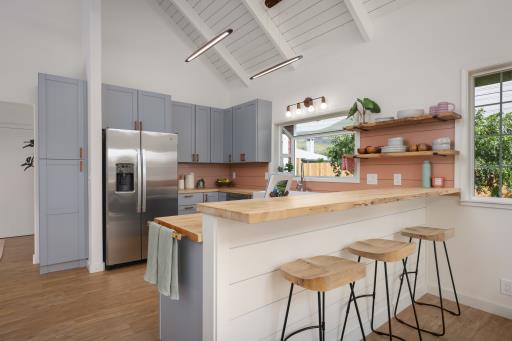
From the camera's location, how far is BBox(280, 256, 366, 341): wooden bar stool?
4.46 feet

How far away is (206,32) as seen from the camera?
4.73m

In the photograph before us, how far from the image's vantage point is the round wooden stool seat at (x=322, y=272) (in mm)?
1356

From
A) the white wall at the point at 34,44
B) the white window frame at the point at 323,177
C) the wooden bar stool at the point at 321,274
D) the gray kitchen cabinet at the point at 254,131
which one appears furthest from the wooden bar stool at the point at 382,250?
the white wall at the point at 34,44

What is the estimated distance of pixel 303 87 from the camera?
4.27m

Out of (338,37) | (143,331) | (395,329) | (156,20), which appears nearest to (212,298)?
(143,331)

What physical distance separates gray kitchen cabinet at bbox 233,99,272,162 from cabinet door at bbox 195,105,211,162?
0.57 metres

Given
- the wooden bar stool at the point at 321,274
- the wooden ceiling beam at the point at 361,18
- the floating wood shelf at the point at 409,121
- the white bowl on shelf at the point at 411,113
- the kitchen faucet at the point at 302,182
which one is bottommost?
the wooden bar stool at the point at 321,274

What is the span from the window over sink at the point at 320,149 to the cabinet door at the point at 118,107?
7.43 ft

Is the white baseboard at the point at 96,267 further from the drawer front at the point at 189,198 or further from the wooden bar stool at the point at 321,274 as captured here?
the wooden bar stool at the point at 321,274

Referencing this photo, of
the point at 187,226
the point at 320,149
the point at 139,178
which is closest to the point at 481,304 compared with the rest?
the point at 320,149

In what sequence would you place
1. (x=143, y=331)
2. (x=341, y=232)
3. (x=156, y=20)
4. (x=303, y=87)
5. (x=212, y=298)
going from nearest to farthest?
1. (x=212, y=298)
2. (x=341, y=232)
3. (x=143, y=331)
4. (x=303, y=87)
5. (x=156, y=20)

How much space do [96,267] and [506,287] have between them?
421cm

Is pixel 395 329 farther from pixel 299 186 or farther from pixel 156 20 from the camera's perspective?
pixel 156 20

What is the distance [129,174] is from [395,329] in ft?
10.9
